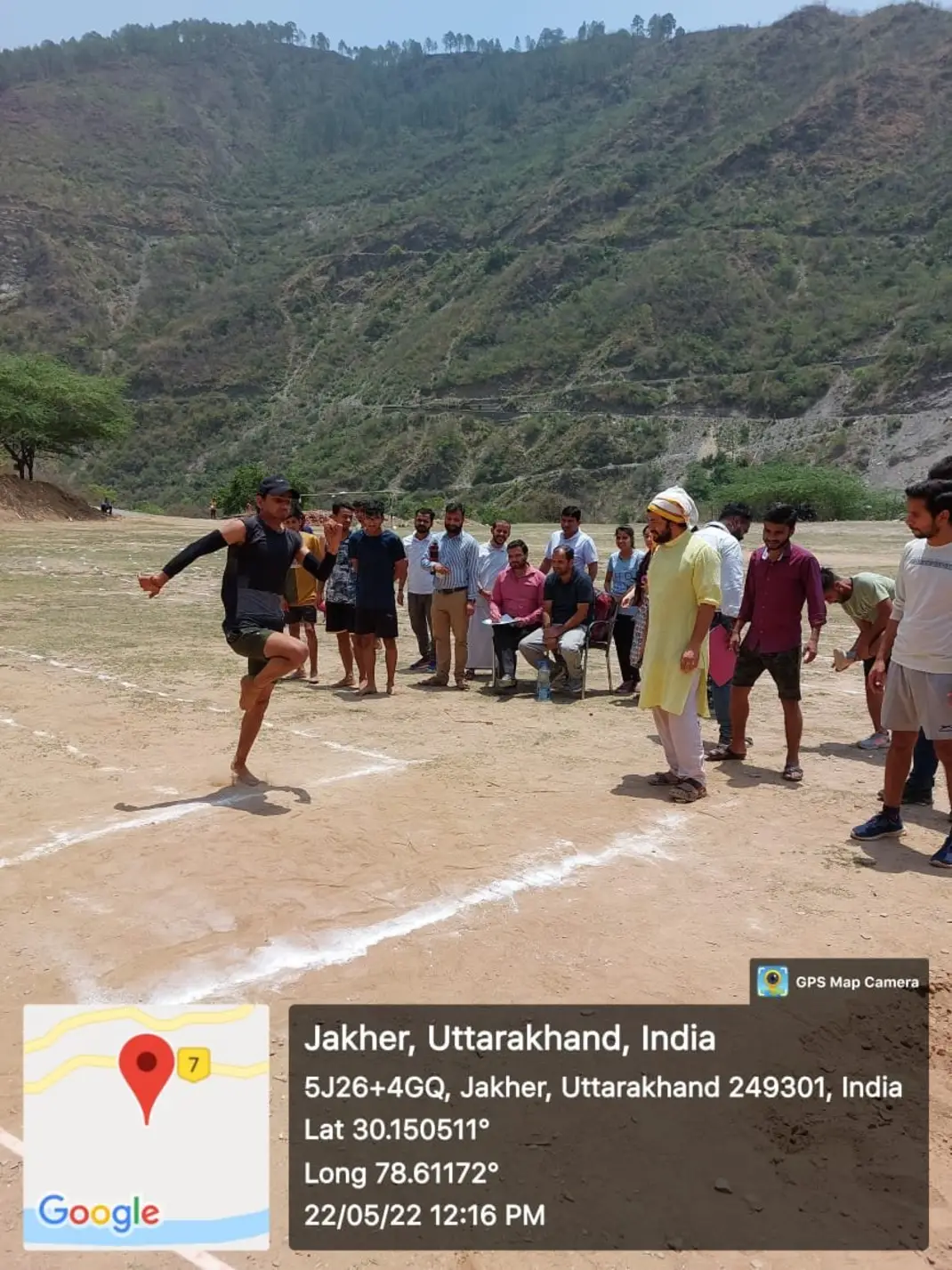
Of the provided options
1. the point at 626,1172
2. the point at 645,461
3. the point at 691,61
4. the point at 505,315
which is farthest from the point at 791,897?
the point at 691,61

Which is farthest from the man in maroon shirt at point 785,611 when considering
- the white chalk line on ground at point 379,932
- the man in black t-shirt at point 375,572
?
the man in black t-shirt at point 375,572

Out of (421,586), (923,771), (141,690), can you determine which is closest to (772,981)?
(923,771)

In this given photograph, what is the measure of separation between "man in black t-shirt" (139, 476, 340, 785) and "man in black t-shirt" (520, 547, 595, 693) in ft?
12.3

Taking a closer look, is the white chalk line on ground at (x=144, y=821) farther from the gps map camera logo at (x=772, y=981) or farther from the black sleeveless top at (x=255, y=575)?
the gps map camera logo at (x=772, y=981)

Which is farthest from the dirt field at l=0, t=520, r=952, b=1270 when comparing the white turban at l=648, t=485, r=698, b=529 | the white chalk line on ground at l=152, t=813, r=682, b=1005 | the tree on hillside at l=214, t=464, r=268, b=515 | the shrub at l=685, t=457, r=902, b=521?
the tree on hillside at l=214, t=464, r=268, b=515

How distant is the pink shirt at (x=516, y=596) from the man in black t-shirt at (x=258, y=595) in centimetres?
398

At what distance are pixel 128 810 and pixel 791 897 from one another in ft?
11.8

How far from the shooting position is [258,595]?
631cm

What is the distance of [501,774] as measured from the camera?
676cm

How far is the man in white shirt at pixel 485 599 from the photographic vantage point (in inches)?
418

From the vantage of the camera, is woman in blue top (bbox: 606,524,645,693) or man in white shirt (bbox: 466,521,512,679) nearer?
woman in blue top (bbox: 606,524,645,693)

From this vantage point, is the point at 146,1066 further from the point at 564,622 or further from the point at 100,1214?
the point at 564,622

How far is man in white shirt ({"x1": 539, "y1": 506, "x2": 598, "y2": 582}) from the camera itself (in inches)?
392

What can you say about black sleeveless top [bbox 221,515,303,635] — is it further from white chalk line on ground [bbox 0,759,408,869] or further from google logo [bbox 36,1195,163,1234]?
google logo [bbox 36,1195,163,1234]
